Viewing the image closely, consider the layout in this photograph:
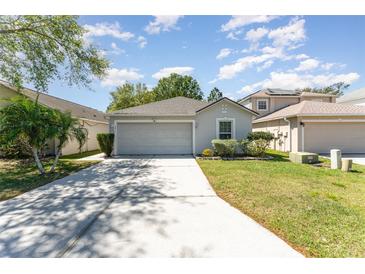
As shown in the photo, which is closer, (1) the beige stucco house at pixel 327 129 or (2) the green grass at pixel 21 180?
(2) the green grass at pixel 21 180

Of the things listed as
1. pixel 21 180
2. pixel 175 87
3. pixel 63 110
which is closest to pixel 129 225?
pixel 21 180

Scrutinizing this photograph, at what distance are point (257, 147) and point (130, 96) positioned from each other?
28.5m

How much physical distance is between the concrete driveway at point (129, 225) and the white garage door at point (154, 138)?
726 cm

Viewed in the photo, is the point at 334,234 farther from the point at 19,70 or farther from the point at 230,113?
the point at 19,70

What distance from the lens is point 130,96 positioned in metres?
34.8

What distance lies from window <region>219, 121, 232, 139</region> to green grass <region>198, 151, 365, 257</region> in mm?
5211

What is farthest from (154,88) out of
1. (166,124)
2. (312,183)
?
(312,183)

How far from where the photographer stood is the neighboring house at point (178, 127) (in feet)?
41.5

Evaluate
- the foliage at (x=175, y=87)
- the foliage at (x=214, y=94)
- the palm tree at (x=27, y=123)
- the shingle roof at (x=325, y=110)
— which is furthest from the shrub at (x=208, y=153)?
A: the foliage at (x=214, y=94)

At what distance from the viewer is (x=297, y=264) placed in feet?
8.24

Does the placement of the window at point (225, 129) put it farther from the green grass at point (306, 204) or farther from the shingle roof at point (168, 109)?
the green grass at point (306, 204)

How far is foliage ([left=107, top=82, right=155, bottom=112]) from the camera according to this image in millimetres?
34062

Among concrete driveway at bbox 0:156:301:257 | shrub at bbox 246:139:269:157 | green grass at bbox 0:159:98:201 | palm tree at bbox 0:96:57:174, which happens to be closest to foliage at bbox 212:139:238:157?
shrub at bbox 246:139:269:157

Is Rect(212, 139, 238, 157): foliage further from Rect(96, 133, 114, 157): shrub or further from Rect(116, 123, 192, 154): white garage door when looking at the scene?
Rect(96, 133, 114, 157): shrub
